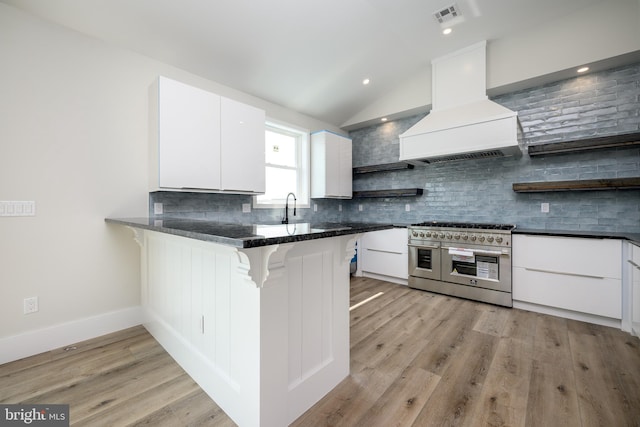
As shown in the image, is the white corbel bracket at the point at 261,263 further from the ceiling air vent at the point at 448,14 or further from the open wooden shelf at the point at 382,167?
the open wooden shelf at the point at 382,167

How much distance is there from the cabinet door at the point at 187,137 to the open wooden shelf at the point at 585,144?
11.9ft

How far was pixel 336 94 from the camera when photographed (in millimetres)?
4004

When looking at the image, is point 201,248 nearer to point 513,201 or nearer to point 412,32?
point 412,32

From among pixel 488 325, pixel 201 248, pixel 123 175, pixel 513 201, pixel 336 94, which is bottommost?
pixel 488 325

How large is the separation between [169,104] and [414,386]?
294cm

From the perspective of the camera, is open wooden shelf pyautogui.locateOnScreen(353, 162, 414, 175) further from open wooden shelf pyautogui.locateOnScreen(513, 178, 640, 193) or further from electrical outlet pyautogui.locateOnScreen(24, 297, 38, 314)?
electrical outlet pyautogui.locateOnScreen(24, 297, 38, 314)

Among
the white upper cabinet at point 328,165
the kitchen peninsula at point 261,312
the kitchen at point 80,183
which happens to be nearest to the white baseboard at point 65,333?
the kitchen at point 80,183

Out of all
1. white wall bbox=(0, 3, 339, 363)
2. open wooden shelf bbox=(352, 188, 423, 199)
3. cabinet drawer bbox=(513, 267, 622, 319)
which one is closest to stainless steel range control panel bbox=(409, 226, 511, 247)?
cabinet drawer bbox=(513, 267, 622, 319)

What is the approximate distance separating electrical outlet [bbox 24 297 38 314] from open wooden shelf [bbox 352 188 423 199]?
4.18 metres

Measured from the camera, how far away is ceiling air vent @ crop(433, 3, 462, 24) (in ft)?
9.00

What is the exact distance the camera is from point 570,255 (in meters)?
2.69

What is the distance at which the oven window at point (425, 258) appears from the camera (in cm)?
361

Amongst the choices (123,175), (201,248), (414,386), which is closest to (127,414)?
(201,248)

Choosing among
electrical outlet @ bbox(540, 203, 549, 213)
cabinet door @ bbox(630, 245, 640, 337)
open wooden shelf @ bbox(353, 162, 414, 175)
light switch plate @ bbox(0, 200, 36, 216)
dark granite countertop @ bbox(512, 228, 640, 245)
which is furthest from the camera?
open wooden shelf @ bbox(353, 162, 414, 175)
